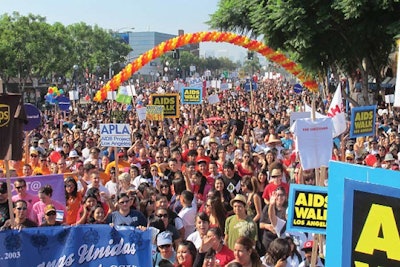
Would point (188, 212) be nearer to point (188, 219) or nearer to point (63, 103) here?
point (188, 219)

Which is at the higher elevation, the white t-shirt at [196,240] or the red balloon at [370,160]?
the red balloon at [370,160]

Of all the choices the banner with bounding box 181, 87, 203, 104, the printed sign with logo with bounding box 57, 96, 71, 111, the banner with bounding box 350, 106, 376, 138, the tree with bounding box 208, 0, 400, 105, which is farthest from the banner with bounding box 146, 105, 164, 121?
the printed sign with logo with bounding box 57, 96, 71, 111

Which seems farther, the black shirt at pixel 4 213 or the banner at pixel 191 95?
the banner at pixel 191 95

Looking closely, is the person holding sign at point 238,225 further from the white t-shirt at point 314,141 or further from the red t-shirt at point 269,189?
the red t-shirt at point 269,189

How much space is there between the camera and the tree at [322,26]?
20.7 metres

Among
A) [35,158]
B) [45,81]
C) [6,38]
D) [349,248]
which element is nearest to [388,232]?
[349,248]

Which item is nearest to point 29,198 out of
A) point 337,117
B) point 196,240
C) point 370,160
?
point 196,240

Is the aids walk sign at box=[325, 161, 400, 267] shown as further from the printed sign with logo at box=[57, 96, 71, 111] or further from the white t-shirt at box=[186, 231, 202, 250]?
the printed sign with logo at box=[57, 96, 71, 111]

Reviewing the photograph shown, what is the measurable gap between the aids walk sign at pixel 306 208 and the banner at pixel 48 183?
3576mm

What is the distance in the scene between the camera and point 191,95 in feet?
67.4

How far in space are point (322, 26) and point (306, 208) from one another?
16438 mm

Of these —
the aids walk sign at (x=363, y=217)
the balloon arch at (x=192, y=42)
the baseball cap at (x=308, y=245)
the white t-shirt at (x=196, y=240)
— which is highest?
the balloon arch at (x=192, y=42)

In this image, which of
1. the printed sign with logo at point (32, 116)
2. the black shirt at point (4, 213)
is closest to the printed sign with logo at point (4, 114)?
the black shirt at point (4, 213)

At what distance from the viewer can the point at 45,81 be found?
8156 centimetres
